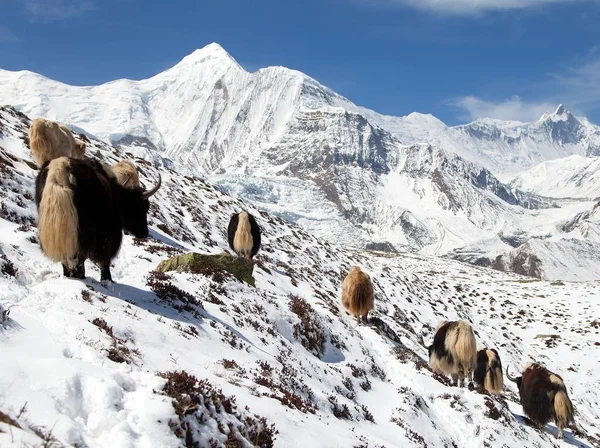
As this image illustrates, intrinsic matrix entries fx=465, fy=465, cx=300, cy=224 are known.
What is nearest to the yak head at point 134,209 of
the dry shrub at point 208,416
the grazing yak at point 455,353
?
Answer: the dry shrub at point 208,416

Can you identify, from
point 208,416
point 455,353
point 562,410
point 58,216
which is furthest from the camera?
point 455,353

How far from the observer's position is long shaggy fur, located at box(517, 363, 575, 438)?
1550cm

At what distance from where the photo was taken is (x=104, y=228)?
816cm

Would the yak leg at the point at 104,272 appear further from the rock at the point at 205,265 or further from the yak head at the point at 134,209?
the rock at the point at 205,265

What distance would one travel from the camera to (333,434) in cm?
636

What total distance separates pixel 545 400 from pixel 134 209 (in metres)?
14.7

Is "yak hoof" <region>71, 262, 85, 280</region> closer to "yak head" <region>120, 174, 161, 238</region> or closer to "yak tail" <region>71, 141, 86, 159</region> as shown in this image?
"yak head" <region>120, 174, 161, 238</region>

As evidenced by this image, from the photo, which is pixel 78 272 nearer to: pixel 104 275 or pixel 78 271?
pixel 78 271

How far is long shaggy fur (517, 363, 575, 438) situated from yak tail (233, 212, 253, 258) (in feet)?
39.6

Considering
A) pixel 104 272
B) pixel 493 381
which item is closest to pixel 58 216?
pixel 104 272

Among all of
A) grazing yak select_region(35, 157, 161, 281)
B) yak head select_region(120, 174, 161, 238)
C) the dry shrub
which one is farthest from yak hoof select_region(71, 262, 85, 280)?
the dry shrub

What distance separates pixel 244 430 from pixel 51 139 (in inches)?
551

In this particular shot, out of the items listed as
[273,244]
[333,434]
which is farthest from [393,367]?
[273,244]

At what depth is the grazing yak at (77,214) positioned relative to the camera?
740 cm
